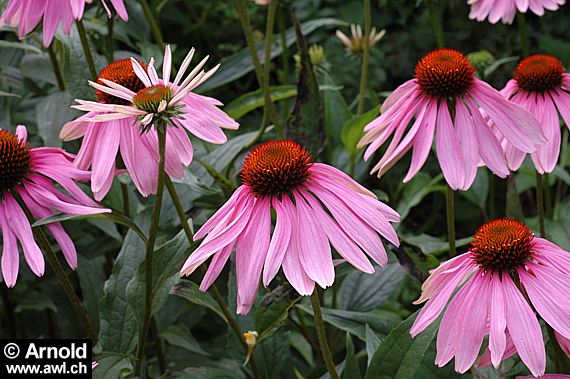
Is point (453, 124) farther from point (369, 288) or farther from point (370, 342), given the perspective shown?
point (369, 288)

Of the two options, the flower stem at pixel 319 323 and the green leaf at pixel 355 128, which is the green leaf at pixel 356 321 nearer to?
the flower stem at pixel 319 323

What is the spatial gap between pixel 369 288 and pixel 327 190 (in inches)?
21.7

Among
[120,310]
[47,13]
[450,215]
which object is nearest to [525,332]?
[450,215]

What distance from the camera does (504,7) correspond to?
5.09 feet

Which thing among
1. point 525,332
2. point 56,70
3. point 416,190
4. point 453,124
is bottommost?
point 525,332

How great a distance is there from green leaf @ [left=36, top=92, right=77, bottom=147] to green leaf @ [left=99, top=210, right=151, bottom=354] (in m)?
0.29

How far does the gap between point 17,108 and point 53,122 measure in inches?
13.5

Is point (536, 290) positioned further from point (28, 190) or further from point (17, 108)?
point (17, 108)

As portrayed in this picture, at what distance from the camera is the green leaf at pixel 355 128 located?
141 centimetres

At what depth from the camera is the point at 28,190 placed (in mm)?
1033

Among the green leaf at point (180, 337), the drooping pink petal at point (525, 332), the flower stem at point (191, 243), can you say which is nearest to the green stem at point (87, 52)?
the flower stem at point (191, 243)

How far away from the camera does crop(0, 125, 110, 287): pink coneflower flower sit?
0.96 meters

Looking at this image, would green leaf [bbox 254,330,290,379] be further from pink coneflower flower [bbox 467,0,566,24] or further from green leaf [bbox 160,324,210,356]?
pink coneflower flower [bbox 467,0,566,24]

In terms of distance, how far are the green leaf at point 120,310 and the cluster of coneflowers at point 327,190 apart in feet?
0.52
